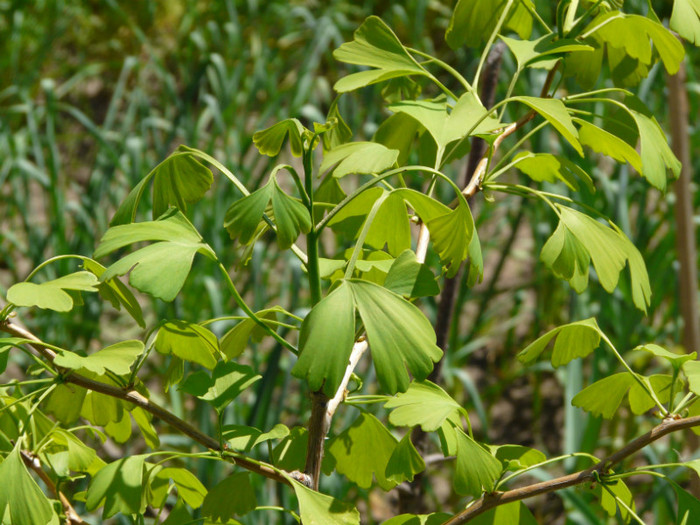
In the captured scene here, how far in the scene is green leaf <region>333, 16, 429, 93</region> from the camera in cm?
55

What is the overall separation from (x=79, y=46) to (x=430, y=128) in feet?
9.90

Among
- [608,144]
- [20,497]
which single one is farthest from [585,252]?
[20,497]

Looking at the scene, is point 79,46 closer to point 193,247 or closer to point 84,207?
point 84,207

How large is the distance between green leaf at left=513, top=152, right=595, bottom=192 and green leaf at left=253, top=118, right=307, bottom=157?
0.57 feet

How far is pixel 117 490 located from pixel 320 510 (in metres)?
0.13

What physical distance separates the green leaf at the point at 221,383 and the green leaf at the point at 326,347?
0.10 meters

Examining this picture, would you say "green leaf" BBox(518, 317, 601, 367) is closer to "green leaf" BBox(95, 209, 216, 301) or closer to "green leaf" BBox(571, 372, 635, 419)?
"green leaf" BBox(571, 372, 635, 419)

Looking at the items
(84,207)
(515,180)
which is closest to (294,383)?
(84,207)

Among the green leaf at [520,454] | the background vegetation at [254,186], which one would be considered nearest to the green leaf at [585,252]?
the green leaf at [520,454]

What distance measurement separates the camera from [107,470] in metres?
0.52

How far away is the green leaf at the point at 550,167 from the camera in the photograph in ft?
1.88

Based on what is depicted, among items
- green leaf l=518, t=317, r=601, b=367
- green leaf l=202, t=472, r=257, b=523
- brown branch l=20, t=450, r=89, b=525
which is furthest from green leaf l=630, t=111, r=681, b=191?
brown branch l=20, t=450, r=89, b=525

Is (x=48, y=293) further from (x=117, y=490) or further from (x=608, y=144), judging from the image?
(x=608, y=144)

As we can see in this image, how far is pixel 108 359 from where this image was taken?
494 millimetres
